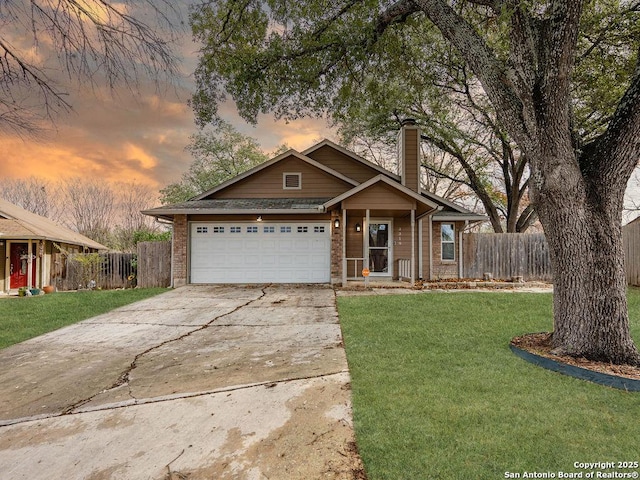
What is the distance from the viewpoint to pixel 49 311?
7859mm

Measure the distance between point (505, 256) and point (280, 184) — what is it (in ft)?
29.8

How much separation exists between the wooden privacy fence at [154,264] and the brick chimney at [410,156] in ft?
29.5

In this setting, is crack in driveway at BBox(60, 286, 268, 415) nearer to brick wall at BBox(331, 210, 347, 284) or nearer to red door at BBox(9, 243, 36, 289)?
brick wall at BBox(331, 210, 347, 284)

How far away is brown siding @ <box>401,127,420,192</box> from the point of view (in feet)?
41.0

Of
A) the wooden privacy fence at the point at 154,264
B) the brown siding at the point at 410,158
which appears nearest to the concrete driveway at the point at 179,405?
the wooden privacy fence at the point at 154,264

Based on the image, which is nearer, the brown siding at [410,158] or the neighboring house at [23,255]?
the brown siding at [410,158]

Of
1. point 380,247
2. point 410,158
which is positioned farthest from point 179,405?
point 410,158

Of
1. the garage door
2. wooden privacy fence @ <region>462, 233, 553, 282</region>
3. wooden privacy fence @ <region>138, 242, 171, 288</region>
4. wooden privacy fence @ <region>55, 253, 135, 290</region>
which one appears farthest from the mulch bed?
wooden privacy fence @ <region>55, 253, 135, 290</region>

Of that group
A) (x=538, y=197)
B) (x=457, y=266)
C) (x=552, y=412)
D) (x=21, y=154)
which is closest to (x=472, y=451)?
(x=552, y=412)

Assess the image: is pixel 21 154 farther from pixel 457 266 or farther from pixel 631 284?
pixel 631 284

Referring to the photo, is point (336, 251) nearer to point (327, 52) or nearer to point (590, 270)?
point (327, 52)

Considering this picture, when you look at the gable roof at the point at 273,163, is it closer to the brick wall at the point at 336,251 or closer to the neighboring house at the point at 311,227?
the neighboring house at the point at 311,227

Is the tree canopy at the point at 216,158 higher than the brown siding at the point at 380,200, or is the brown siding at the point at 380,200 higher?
the tree canopy at the point at 216,158

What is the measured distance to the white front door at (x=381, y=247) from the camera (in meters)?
12.5
